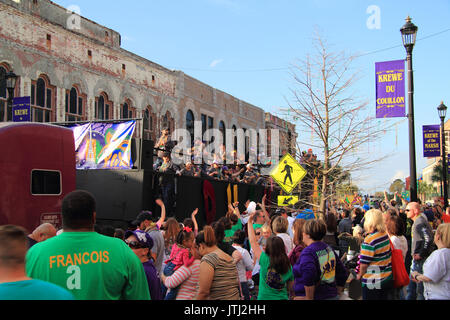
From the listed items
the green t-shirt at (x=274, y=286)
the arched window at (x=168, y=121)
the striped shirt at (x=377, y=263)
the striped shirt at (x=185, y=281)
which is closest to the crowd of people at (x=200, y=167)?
the striped shirt at (x=185, y=281)

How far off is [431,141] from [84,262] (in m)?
22.7

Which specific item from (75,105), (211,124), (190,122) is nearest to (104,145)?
(75,105)

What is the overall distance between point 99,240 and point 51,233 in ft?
11.1

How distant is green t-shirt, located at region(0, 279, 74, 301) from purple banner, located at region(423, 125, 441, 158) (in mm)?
22796

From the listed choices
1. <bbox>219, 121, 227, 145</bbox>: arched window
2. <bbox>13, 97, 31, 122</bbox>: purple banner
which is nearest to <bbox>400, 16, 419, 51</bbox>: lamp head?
<bbox>13, 97, 31, 122</bbox>: purple banner

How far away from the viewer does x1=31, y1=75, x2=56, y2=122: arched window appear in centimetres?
1917

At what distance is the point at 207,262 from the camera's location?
4.72 meters

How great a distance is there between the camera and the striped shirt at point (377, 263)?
5.27m

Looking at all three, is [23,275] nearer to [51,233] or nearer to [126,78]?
[51,233]

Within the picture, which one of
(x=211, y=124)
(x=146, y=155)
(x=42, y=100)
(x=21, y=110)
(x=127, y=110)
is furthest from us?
(x=211, y=124)

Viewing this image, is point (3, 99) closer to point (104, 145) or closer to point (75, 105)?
point (75, 105)

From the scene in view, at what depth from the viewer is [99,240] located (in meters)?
3.04

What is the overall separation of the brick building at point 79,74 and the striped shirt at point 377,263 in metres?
16.5
